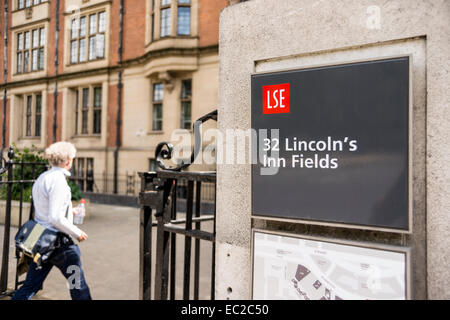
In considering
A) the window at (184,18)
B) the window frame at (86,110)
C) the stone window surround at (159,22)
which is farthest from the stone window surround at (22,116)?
the window at (184,18)

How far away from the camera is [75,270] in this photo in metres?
3.26

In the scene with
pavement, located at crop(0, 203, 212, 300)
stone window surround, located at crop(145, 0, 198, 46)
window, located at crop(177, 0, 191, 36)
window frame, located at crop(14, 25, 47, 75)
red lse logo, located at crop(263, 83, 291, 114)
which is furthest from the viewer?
window frame, located at crop(14, 25, 47, 75)

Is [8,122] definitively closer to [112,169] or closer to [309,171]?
[112,169]

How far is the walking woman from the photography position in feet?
10.3

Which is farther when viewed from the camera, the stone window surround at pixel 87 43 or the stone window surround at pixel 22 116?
the stone window surround at pixel 22 116

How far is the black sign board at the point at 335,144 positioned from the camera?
5.30 ft

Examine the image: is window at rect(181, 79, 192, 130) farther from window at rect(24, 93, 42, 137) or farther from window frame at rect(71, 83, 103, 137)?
window at rect(24, 93, 42, 137)

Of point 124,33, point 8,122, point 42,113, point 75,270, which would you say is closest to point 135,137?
point 124,33

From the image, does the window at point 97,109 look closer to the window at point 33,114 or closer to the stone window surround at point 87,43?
the stone window surround at point 87,43

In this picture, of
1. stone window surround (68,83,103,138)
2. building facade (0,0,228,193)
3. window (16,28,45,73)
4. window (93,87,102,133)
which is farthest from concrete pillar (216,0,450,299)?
window (16,28,45,73)

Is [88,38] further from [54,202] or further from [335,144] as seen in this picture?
[335,144]

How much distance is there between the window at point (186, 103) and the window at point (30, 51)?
28.6 feet

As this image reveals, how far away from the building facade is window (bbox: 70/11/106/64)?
0.16 feet
